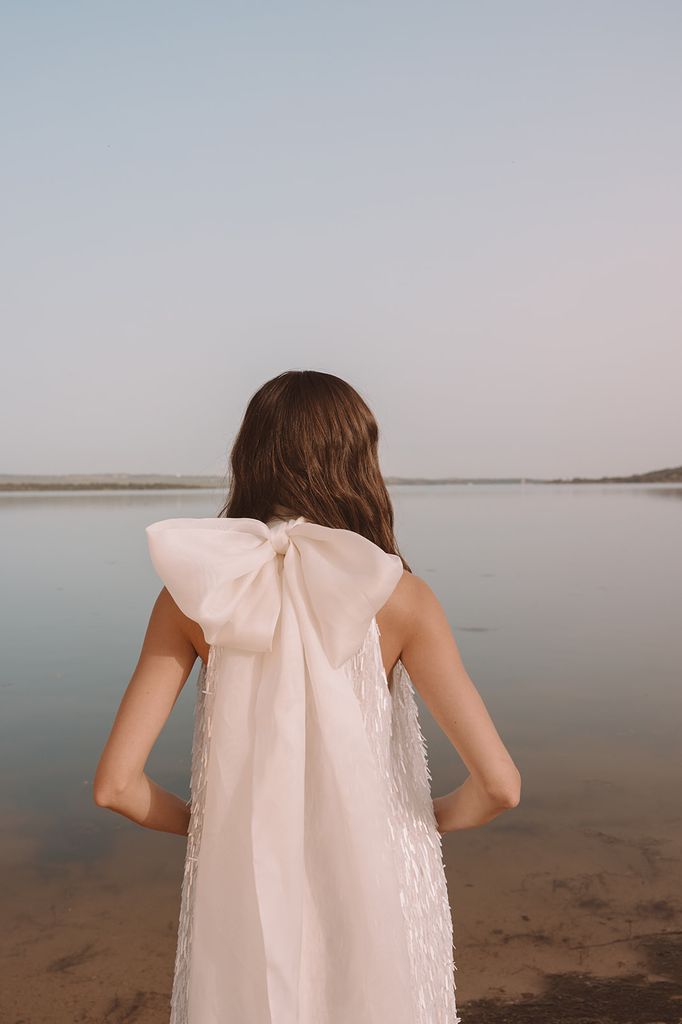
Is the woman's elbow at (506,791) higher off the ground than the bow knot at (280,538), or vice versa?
the bow knot at (280,538)

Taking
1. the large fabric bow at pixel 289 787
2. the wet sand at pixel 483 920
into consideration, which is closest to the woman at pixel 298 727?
the large fabric bow at pixel 289 787

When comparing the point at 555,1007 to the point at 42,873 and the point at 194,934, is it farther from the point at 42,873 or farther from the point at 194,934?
the point at 42,873

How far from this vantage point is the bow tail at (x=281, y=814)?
154cm

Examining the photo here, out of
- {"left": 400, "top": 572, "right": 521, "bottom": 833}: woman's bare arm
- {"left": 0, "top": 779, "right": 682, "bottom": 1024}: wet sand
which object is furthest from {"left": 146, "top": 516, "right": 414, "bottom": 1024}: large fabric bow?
{"left": 0, "top": 779, "right": 682, "bottom": 1024}: wet sand

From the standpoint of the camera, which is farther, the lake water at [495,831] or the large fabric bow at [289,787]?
the lake water at [495,831]

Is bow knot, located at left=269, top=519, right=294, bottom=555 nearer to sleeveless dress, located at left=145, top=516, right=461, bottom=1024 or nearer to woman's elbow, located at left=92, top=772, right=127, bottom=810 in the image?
sleeveless dress, located at left=145, top=516, right=461, bottom=1024

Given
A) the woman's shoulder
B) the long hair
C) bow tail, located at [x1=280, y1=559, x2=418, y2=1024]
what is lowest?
bow tail, located at [x1=280, y1=559, x2=418, y2=1024]

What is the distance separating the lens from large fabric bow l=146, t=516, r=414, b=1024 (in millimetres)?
1548

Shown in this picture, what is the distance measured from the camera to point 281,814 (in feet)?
5.20

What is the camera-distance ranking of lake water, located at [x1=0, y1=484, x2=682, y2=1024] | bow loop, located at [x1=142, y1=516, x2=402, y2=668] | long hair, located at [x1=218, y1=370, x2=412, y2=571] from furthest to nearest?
lake water, located at [x1=0, y1=484, x2=682, y2=1024], long hair, located at [x1=218, y1=370, x2=412, y2=571], bow loop, located at [x1=142, y1=516, x2=402, y2=668]

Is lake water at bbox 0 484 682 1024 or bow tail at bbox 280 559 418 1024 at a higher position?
bow tail at bbox 280 559 418 1024

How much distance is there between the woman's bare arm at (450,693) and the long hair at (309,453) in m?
0.09

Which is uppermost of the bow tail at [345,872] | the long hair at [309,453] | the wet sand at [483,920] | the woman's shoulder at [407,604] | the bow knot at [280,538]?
the long hair at [309,453]

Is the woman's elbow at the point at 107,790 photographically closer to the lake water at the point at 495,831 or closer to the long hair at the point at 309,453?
the long hair at the point at 309,453
